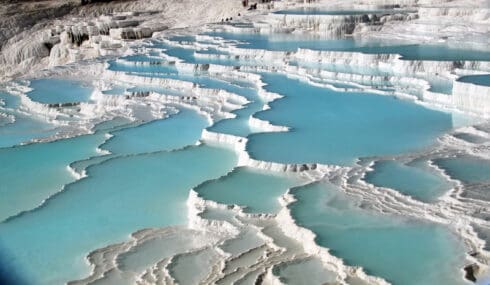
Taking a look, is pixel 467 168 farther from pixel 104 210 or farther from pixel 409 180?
pixel 104 210

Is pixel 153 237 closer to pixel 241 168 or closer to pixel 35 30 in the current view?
pixel 241 168

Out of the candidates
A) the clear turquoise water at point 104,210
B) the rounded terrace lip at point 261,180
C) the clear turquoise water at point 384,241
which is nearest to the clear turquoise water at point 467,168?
the rounded terrace lip at point 261,180

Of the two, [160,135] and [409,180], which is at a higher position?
[409,180]

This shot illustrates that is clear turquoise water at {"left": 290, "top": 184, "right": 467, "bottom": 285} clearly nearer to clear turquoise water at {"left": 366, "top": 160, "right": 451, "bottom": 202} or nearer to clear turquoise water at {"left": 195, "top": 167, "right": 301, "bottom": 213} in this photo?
clear turquoise water at {"left": 195, "top": 167, "right": 301, "bottom": 213}

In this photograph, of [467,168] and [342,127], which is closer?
[467,168]

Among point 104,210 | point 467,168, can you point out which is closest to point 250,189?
point 104,210

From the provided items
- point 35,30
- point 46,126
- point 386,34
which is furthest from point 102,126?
point 35,30
